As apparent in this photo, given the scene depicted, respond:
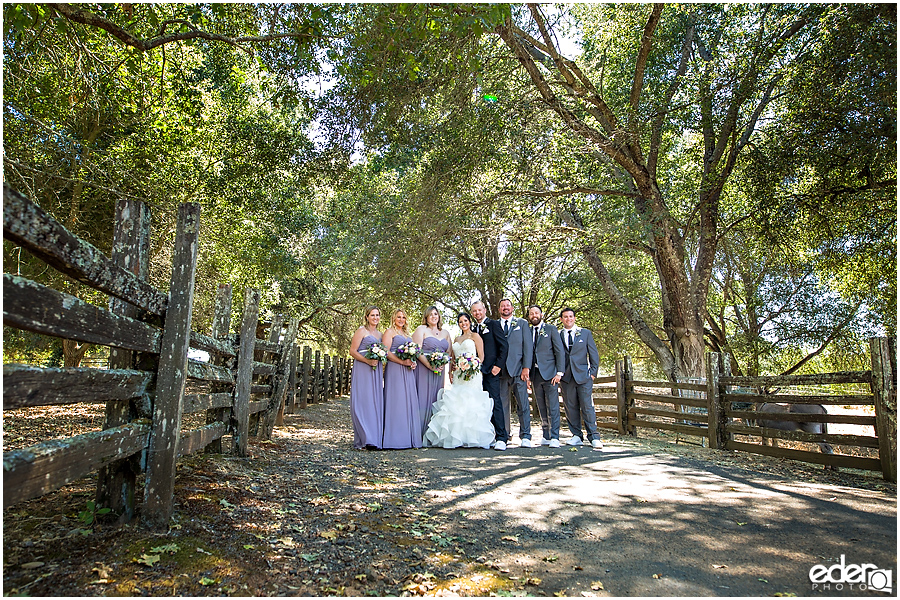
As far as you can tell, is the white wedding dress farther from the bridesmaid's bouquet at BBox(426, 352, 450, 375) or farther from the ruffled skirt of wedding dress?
the bridesmaid's bouquet at BBox(426, 352, 450, 375)

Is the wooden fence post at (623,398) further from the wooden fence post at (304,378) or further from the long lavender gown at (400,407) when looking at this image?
the wooden fence post at (304,378)

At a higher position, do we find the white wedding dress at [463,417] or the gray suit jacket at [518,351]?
the gray suit jacket at [518,351]

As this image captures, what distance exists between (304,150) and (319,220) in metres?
7.73

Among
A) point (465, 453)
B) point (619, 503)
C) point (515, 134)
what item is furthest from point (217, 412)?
point (515, 134)

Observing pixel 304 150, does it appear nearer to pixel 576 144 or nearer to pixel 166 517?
pixel 576 144

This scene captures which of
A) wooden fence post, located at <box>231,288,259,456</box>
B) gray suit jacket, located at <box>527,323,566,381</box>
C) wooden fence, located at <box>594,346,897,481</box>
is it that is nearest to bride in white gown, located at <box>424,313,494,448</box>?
gray suit jacket, located at <box>527,323,566,381</box>

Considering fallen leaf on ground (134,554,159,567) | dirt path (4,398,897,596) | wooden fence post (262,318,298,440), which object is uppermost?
wooden fence post (262,318,298,440)

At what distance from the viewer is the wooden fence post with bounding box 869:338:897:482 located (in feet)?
19.7

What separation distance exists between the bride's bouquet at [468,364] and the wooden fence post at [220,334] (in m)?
3.80

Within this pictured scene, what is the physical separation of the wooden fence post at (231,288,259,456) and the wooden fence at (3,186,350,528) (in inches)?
21.3

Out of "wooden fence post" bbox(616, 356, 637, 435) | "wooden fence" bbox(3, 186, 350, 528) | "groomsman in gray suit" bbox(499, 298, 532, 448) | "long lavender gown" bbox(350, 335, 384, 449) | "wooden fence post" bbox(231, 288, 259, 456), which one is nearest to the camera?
"wooden fence" bbox(3, 186, 350, 528)

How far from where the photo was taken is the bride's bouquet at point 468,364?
883cm

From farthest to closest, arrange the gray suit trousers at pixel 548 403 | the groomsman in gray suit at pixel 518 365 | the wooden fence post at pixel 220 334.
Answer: the groomsman in gray suit at pixel 518 365 → the gray suit trousers at pixel 548 403 → the wooden fence post at pixel 220 334

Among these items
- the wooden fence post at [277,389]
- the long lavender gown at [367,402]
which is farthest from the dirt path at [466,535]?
the long lavender gown at [367,402]
